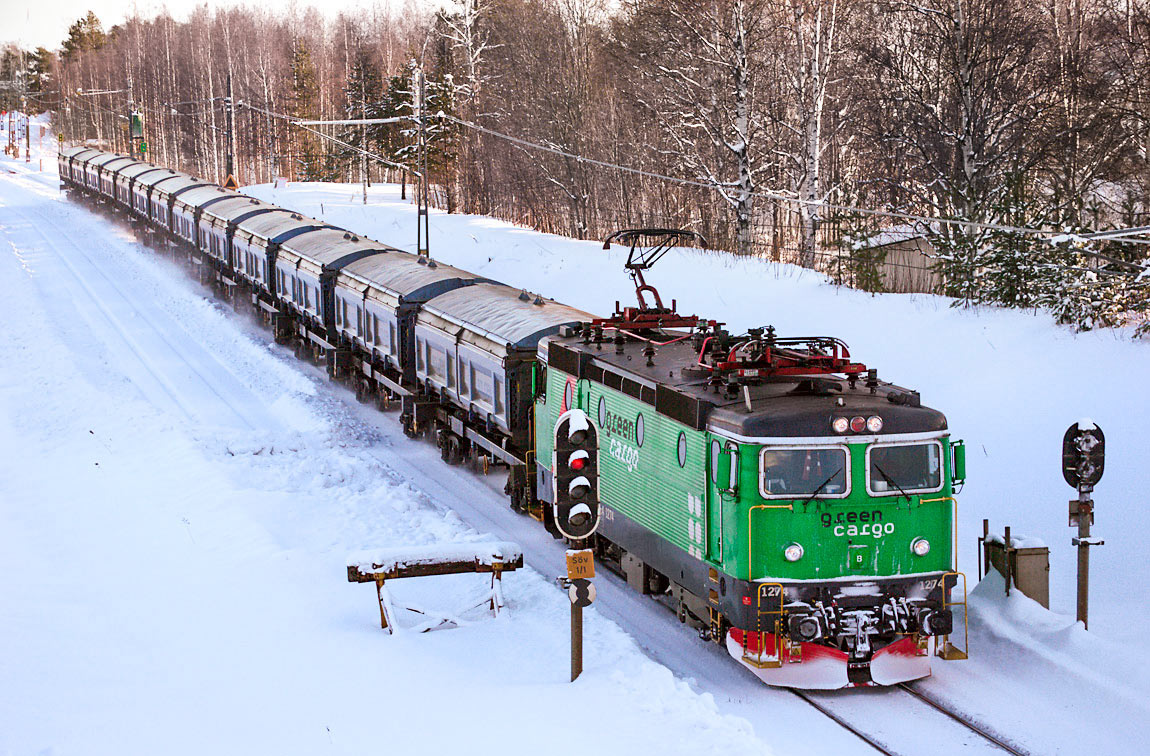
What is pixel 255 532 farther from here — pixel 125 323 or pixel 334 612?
pixel 125 323

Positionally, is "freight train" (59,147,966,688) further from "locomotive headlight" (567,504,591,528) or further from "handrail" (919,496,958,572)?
"locomotive headlight" (567,504,591,528)

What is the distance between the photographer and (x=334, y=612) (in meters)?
13.6

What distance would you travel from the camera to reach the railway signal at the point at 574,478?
11.3 m

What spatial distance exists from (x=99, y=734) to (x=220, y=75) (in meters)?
93.4

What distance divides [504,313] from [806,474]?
29.6ft

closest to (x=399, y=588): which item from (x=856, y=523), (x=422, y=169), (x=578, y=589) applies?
(x=578, y=589)

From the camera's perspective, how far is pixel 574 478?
1138 cm

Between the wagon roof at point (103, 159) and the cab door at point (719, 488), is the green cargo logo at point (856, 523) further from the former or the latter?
the wagon roof at point (103, 159)

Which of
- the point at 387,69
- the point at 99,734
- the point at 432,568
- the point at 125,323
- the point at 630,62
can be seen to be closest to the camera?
the point at 99,734

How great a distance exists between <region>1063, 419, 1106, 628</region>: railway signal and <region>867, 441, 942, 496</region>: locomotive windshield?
2314mm

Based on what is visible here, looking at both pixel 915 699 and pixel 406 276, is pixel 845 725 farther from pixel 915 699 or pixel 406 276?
pixel 406 276

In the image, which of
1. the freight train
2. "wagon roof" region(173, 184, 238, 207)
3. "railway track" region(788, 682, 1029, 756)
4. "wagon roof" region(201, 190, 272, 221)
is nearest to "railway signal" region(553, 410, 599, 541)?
the freight train

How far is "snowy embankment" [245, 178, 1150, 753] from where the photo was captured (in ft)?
38.7

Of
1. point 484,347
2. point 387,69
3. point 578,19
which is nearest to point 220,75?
point 387,69
